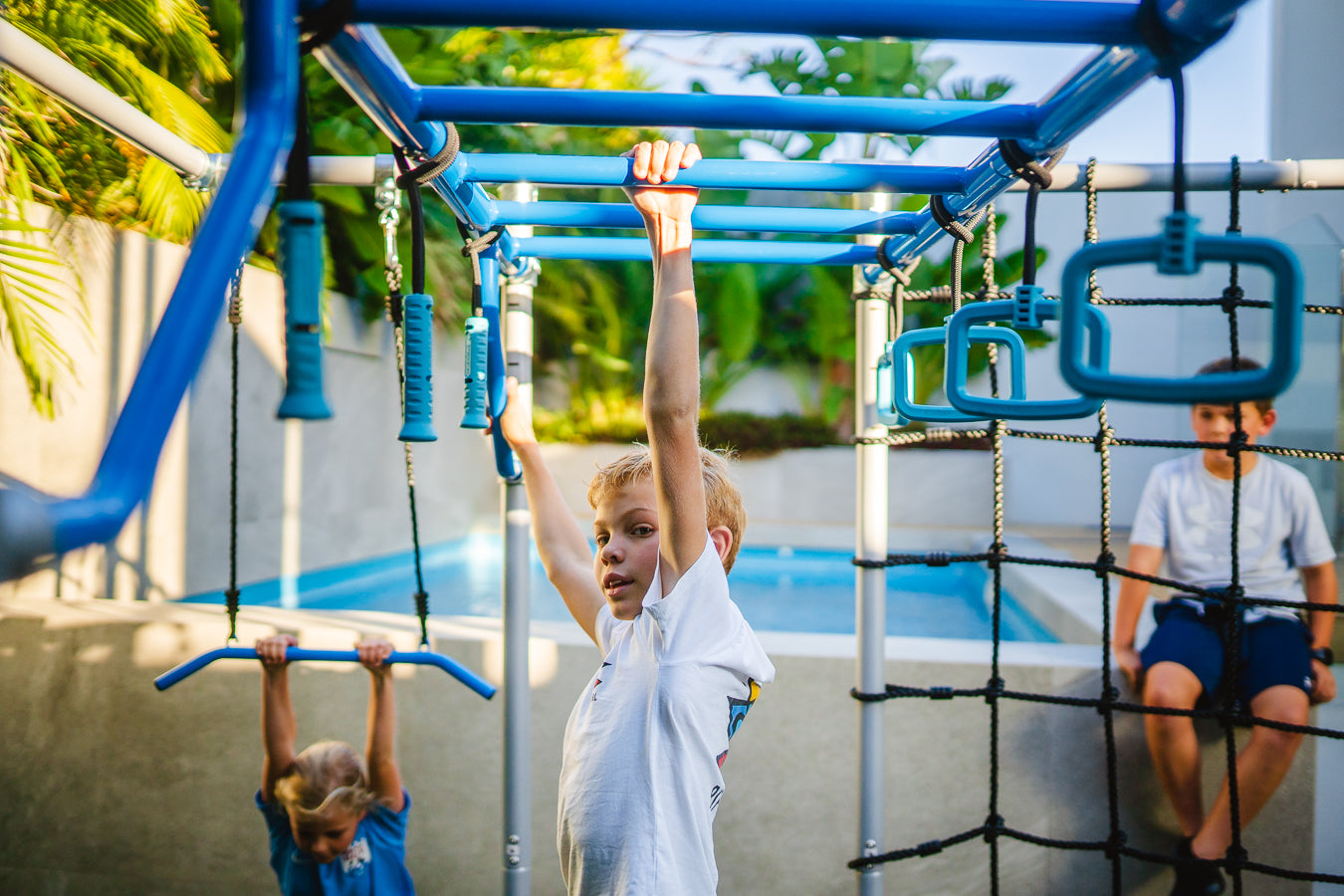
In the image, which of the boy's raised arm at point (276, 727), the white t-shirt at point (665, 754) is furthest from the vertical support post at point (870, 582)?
the boy's raised arm at point (276, 727)

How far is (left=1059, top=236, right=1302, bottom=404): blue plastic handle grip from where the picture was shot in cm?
52

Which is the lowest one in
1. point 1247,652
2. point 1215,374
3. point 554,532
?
point 1247,652

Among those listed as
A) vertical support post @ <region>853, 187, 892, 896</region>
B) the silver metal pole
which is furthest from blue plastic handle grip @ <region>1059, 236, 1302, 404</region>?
the silver metal pole

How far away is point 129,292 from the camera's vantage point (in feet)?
10.6

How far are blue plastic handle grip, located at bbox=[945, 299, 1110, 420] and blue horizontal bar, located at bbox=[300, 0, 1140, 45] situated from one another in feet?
0.73

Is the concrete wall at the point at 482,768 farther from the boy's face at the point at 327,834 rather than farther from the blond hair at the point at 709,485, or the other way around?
the blond hair at the point at 709,485

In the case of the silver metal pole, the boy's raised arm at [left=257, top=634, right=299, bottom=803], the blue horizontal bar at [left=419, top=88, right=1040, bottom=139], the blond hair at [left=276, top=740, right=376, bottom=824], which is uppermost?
the silver metal pole

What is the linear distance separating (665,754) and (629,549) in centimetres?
26

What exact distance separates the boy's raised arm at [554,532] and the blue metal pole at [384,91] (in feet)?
1.58

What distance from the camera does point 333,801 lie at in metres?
1.47

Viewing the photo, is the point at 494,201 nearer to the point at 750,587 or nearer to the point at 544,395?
the point at 750,587

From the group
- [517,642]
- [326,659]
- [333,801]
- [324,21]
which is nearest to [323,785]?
[333,801]

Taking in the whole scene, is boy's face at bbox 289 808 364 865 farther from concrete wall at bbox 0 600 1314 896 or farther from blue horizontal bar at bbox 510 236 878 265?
blue horizontal bar at bbox 510 236 878 265

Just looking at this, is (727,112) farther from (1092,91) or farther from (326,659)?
(326,659)
